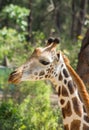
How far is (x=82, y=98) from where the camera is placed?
540cm

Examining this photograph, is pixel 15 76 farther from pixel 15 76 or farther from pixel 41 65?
pixel 41 65

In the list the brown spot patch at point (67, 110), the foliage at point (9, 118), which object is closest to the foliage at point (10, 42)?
the foliage at point (9, 118)

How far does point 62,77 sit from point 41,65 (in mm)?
324

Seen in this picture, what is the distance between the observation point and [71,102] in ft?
18.6

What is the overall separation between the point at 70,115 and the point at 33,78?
66cm

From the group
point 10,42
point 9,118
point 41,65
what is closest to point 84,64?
point 9,118

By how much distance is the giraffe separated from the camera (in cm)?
548

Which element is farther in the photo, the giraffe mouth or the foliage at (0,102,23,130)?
the foliage at (0,102,23,130)

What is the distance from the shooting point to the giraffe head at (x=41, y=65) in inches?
213

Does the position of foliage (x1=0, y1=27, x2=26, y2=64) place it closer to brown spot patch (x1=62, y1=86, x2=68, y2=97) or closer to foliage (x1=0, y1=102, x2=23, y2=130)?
foliage (x1=0, y1=102, x2=23, y2=130)

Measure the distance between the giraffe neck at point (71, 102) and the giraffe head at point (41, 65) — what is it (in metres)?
0.12

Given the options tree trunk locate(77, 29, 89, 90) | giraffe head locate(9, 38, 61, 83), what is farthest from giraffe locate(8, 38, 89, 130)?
tree trunk locate(77, 29, 89, 90)

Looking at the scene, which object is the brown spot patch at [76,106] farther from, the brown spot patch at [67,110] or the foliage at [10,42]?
the foliage at [10,42]

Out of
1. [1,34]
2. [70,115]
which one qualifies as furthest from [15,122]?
[1,34]
